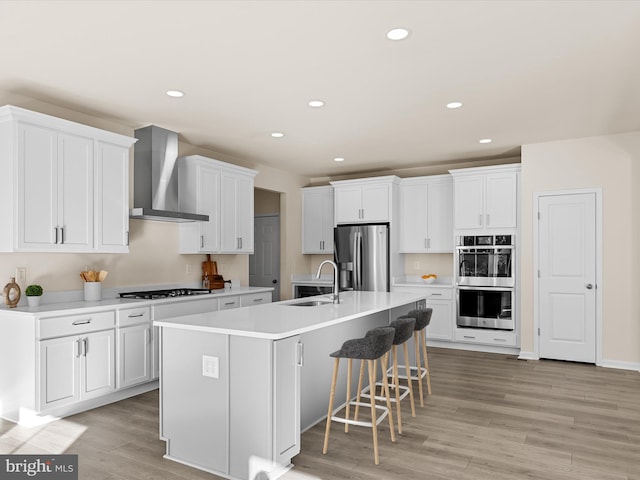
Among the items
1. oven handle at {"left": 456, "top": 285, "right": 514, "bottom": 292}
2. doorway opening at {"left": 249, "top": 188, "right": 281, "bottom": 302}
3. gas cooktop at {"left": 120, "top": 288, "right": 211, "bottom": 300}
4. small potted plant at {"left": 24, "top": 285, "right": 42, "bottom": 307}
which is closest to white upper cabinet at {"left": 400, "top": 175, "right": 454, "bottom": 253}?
oven handle at {"left": 456, "top": 285, "right": 514, "bottom": 292}

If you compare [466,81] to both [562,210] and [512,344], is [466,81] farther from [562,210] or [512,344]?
[512,344]

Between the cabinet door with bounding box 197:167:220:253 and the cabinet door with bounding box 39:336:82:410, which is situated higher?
the cabinet door with bounding box 197:167:220:253

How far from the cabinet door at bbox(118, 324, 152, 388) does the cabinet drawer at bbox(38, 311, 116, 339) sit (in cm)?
18

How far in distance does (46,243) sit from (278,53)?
2.41 m

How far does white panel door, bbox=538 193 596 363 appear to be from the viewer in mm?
5305

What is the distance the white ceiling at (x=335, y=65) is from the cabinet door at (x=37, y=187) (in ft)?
1.47

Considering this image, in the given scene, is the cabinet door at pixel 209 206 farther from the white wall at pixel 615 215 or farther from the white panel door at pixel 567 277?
the white wall at pixel 615 215

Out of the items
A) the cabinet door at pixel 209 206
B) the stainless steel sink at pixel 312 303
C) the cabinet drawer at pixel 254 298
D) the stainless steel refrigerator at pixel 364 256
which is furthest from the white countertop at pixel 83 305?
the stainless steel refrigerator at pixel 364 256

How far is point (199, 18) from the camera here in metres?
2.61

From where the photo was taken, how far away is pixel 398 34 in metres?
2.82

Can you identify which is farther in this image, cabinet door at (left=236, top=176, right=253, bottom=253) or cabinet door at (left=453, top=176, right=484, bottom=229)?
cabinet door at (left=453, top=176, right=484, bottom=229)

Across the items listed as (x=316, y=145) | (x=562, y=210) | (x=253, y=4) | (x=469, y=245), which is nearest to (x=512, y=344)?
(x=469, y=245)

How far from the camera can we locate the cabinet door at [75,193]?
12.4 ft

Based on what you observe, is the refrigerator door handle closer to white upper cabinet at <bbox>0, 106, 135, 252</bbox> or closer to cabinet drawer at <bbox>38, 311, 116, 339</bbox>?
white upper cabinet at <bbox>0, 106, 135, 252</bbox>
